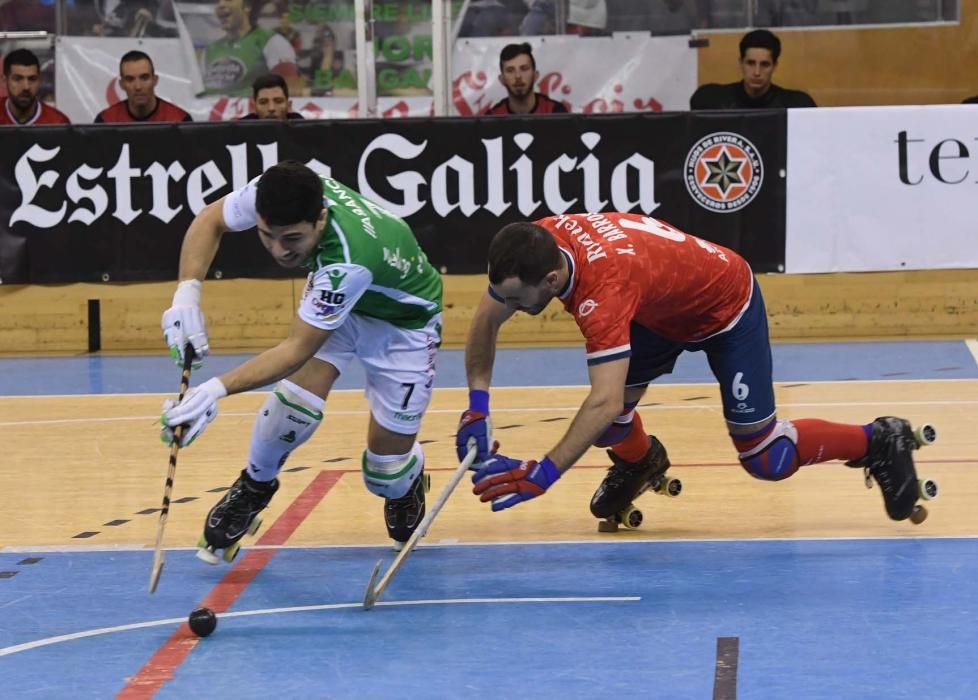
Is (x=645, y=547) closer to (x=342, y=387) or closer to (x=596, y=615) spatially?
(x=596, y=615)

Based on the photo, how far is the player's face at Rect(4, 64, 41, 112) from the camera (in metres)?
14.0

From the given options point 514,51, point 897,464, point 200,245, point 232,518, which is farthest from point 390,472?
point 514,51

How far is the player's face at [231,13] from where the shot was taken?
1584cm

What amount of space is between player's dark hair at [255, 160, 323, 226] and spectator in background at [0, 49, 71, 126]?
8.32 metres

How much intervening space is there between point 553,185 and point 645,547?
6.64 metres

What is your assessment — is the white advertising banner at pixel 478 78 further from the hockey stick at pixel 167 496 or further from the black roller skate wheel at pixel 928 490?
the hockey stick at pixel 167 496

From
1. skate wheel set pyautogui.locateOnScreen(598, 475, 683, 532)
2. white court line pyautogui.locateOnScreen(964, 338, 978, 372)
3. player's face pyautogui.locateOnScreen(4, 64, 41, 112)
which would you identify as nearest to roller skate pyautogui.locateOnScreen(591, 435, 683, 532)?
skate wheel set pyautogui.locateOnScreen(598, 475, 683, 532)

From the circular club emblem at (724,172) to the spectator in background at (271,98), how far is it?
133 inches

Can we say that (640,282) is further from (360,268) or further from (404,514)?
(404,514)


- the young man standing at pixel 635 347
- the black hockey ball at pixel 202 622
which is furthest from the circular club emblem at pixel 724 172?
the black hockey ball at pixel 202 622

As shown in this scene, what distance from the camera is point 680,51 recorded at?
1562cm

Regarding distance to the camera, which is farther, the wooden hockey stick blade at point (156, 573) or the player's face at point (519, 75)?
the player's face at point (519, 75)

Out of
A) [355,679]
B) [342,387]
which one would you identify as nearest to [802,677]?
[355,679]

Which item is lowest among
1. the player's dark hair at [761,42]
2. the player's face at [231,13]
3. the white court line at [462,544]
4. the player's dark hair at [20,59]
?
the white court line at [462,544]
